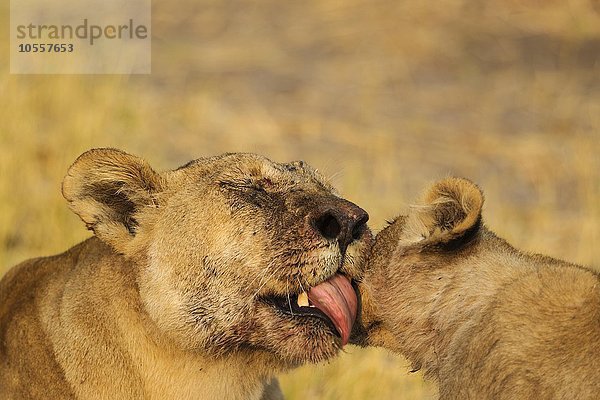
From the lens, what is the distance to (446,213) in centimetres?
420

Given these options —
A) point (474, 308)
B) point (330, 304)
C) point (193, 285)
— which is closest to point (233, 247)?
point (193, 285)

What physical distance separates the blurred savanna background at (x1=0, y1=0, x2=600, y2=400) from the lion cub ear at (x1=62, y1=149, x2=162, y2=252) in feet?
7.30

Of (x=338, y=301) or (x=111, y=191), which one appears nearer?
(x=338, y=301)

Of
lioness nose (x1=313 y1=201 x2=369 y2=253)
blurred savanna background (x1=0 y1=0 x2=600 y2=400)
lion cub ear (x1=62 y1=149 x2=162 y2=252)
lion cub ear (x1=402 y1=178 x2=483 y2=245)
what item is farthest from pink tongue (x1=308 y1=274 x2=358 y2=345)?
blurred savanna background (x1=0 y1=0 x2=600 y2=400)

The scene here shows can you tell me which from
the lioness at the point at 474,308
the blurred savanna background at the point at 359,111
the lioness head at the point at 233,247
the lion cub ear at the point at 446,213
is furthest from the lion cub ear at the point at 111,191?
the blurred savanna background at the point at 359,111

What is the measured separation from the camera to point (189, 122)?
10.9 metres

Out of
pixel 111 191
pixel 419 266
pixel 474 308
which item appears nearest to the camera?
pixel 474 308

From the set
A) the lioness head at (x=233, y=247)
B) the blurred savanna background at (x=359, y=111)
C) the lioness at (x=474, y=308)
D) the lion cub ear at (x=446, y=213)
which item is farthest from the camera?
the blurred savanna background at (x=359, y=111)

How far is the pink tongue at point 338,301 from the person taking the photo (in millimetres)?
4422

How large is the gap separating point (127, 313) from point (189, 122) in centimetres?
611

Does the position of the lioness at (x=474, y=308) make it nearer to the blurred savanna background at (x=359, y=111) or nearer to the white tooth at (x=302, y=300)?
the white tooth at (x=302, y=300)

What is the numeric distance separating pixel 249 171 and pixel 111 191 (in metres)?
0.53

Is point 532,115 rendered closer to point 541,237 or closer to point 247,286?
point 541,237

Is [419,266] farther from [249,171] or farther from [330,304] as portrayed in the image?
[249,171]
